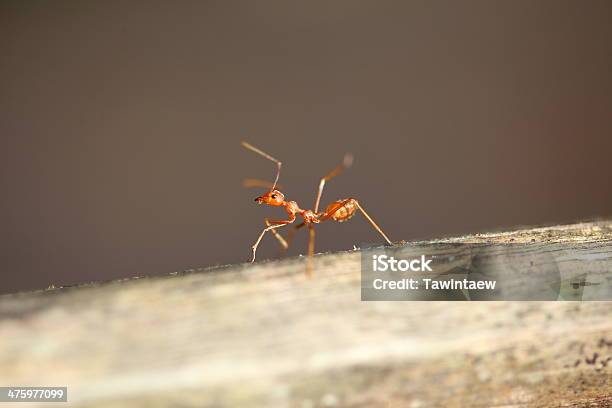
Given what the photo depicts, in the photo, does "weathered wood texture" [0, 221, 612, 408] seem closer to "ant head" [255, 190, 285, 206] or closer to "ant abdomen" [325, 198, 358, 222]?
"ant abdomen" [325, 198, 358, 222]

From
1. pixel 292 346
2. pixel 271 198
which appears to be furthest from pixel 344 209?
pixel 292 346

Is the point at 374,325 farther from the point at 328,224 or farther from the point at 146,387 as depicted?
the point at 328,224

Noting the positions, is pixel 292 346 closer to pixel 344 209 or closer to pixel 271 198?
pixel 344 209

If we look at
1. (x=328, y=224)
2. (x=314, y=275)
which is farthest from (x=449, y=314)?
(x=328, y=224)

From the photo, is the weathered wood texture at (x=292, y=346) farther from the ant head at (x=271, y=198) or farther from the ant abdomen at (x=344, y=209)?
the ant head at (x=271, y=198)

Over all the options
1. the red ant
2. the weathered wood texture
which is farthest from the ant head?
the weathered wood texture

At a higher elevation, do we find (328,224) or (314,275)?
(328,224)

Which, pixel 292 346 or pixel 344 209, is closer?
pixel 292 346

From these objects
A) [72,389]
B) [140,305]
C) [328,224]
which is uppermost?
[328,224]

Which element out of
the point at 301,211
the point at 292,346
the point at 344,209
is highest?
the point at 301,211
